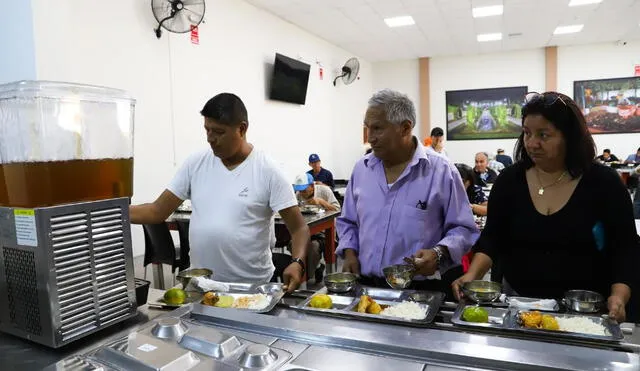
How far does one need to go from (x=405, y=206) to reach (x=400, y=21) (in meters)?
6.45

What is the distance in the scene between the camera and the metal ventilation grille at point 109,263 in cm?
102

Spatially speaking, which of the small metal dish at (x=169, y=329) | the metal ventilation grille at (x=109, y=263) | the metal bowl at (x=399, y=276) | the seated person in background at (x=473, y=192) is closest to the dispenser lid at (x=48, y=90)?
the metal ventilation grille at (x=109, y=263)

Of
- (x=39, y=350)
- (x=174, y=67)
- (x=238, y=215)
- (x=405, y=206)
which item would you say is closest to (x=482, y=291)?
(x=405, y=206)

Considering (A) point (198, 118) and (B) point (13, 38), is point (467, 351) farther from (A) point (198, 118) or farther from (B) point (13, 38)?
(A) point (198, 118)

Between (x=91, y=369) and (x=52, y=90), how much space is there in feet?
1.87

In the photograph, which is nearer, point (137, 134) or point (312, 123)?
point (137, 134)

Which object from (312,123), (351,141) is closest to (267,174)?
(312,123)

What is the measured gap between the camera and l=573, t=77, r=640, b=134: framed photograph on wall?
9.80 metres

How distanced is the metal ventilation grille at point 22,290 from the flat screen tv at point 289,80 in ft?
19.3

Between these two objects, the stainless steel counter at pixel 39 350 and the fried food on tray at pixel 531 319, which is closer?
the stainless steel counter at pixel 39 350

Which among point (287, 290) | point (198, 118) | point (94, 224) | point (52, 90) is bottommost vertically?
point (287, 290)

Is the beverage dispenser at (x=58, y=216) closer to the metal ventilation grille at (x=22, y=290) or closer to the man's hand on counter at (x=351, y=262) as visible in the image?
the metal ventilation grille at (x=22, y=290)

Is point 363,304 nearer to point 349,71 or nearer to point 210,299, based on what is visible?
point 210,299

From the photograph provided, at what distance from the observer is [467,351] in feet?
2.82
